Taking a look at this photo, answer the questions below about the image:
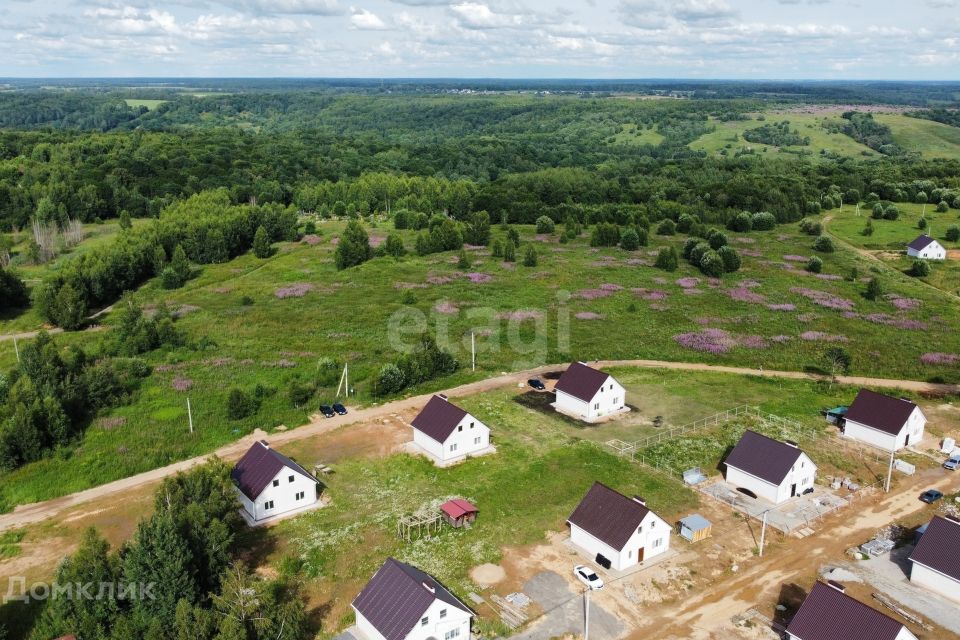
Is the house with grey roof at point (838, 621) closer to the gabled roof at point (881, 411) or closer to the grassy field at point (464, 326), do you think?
the gabled roof at point (881, 411)

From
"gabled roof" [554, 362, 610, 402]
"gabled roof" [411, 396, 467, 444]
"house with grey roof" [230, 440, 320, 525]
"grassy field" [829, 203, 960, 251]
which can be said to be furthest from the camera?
"grassy field" [829, 203, 960, 251]

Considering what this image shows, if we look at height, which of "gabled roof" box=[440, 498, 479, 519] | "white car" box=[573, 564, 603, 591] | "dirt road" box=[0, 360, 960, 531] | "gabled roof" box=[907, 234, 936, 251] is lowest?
"dirt road" box=[0, 360, 960, 531]

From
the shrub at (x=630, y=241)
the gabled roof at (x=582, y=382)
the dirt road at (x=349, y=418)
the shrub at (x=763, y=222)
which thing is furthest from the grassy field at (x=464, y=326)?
the shrub at (x=763, y=222)

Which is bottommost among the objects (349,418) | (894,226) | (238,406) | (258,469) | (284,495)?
(349,418)

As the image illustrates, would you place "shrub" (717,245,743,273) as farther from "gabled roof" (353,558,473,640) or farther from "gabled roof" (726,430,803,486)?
"gabled roof" (353,558,473,640)

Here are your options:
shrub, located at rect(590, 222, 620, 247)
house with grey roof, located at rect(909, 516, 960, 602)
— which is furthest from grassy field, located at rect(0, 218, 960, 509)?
house with grey roof, located at rect(909, 516, 960, 602)

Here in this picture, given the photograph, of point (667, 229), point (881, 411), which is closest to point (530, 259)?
point (667, 229)

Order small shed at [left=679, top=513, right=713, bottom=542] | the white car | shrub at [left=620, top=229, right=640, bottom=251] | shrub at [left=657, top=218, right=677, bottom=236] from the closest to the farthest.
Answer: the white car → small shed at [left=679, top=513, right=713, bottom=542] → shrub at [left=620, top=229, right=640, bottom=251] → shrub at [left=657, top=218, right=677, bottom=236]

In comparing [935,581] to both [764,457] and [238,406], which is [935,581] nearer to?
[764,457]
